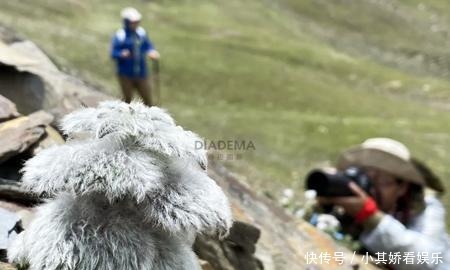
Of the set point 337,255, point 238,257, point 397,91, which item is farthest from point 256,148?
point 397,91

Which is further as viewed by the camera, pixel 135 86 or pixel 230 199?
pixel 135 86

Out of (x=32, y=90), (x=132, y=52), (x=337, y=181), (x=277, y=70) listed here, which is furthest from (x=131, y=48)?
(x=277, y=70)

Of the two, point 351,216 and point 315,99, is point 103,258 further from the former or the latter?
point 315,99

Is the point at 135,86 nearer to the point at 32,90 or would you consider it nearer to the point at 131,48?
the point at 131,48

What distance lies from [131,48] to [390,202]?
1542 centimetres

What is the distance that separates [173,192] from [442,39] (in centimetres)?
8820

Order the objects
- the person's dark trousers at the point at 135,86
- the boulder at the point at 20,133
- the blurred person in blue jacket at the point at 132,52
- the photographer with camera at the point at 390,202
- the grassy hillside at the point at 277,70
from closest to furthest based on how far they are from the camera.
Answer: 1. the boulder at the point at 20,133
2. the photographer with camera at the point at 390,202
3. the blurred person in blue jacket at the point at 132,52
4. the person's dark trousers at the point at 135,86
5. the grassy hillside at the point at 277,70

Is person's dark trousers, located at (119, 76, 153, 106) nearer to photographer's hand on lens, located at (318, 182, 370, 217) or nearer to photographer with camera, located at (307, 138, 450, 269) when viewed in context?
photographer with camera, located at (307, 138, 450, 269)

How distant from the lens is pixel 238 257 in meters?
8.77

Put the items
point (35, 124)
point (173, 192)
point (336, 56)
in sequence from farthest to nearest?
point (336, 56) < point (35, 124) < point (173, 192)

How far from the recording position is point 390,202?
11141 mm

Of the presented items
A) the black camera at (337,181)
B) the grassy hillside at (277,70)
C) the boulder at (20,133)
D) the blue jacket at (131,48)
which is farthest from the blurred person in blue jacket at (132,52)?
the boulder at (20,133)

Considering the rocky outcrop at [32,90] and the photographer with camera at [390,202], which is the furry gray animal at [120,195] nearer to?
the rocky outcrop at [32,90]

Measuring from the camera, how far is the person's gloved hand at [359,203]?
10.6 m
